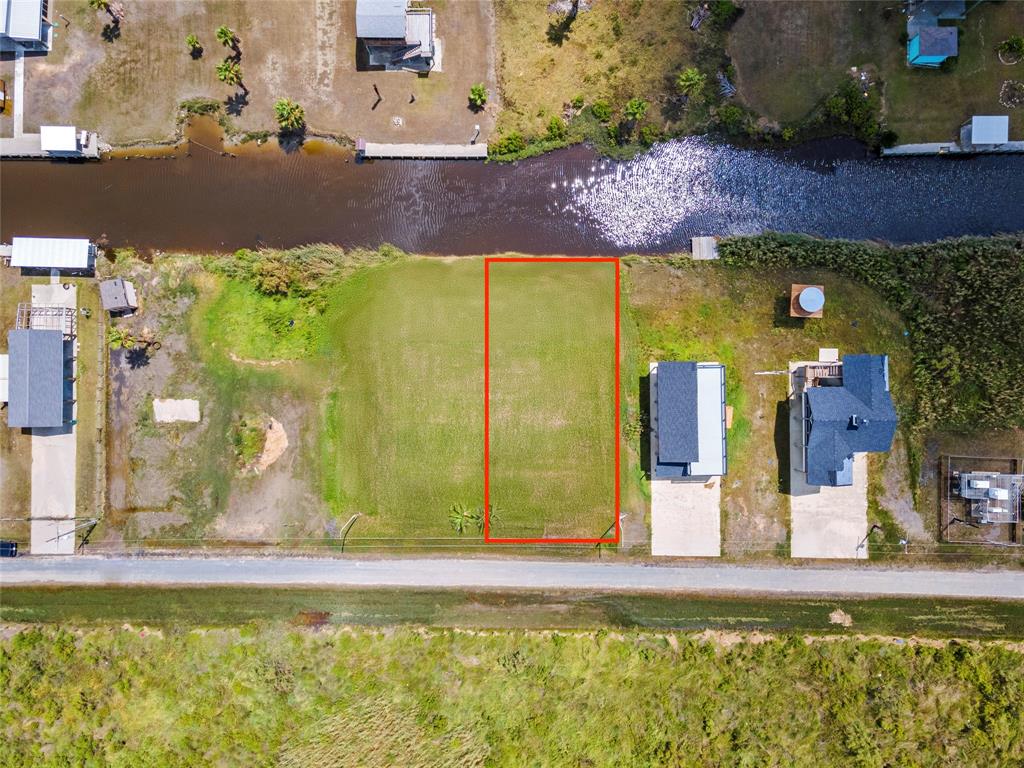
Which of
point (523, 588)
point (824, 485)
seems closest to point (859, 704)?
point (824, 485)

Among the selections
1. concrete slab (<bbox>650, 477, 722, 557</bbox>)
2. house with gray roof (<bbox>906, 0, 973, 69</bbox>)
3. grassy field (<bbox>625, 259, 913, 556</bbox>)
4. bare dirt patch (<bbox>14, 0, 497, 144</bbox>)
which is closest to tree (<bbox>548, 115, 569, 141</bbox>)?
bare dirt patch (<bbox>14, 0, 497, 144</bbox>)

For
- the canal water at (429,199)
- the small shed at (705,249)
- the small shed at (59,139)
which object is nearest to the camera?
the small shed at (59,139)

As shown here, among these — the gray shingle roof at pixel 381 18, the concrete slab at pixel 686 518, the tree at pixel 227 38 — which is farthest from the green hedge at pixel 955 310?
the tree at pixel 227 38

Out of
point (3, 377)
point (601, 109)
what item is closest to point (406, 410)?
point (601, 109)

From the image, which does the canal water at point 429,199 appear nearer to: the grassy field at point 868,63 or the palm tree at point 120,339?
the grassy field at point 868,63

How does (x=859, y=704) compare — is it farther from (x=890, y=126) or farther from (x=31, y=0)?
(x=31, y=0)
